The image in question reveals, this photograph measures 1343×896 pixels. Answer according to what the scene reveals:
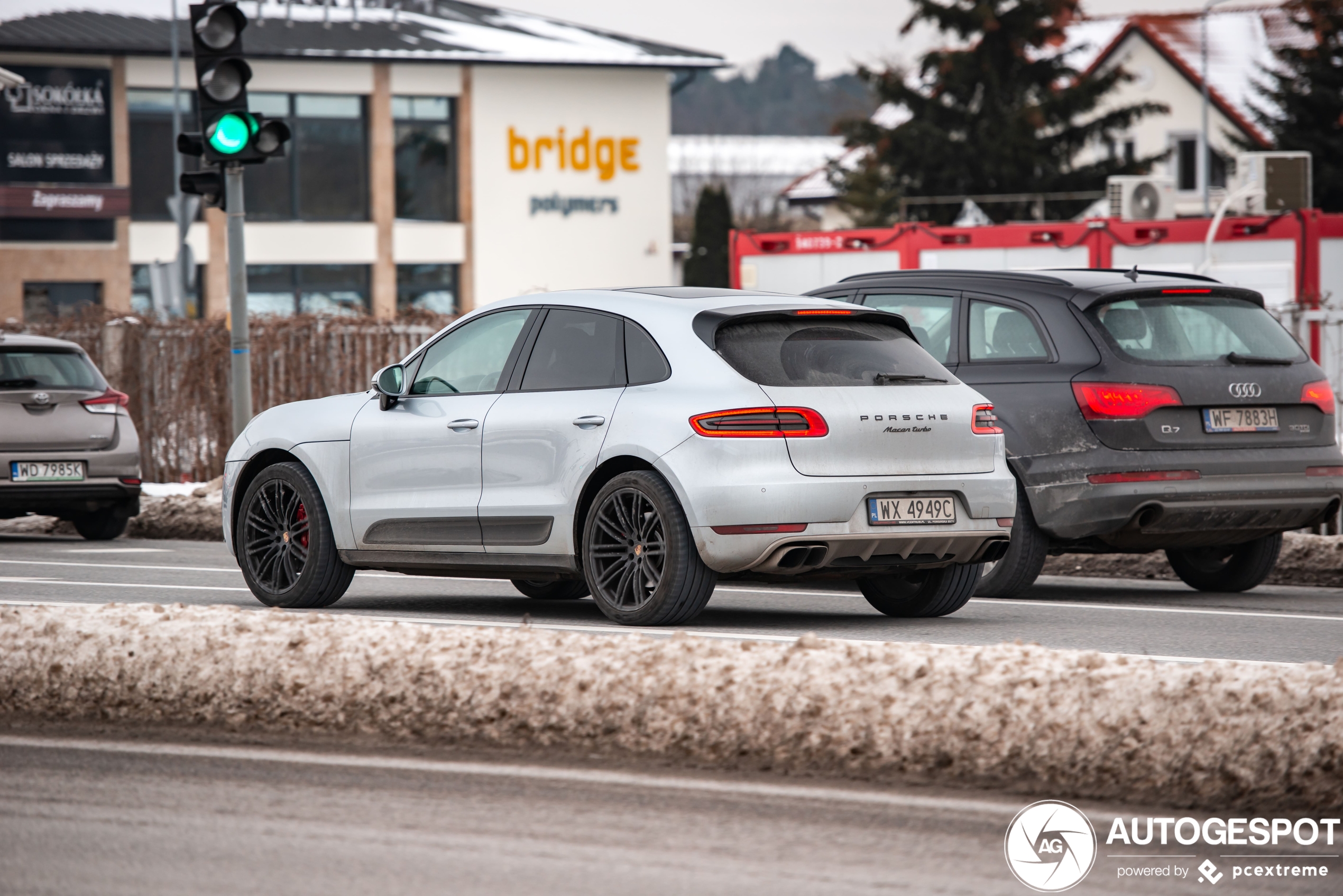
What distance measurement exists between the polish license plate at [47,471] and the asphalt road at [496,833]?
30.9 feet

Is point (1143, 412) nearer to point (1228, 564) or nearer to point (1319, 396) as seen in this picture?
point (1319, 396)

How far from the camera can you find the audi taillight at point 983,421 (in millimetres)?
8891

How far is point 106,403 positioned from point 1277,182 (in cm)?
1385

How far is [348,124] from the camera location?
51750mm

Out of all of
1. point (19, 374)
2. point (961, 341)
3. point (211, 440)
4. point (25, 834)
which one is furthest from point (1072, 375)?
point (211, 440)

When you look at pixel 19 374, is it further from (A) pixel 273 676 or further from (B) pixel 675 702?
(B) pixel 675 702

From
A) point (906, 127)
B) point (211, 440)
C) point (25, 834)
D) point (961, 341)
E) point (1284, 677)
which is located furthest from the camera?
point (906, 127)

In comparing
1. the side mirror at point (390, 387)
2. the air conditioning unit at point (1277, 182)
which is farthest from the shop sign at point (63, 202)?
the side mirror at point (390, 387)

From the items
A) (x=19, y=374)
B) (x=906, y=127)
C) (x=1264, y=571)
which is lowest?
(x=1264, y=571)

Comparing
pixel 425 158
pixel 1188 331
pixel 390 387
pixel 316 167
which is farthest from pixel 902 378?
pixel 425 158

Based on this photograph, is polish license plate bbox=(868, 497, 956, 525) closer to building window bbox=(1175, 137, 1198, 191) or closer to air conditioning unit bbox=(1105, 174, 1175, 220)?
air conditioning unit bbox=(1105, 174, 1175, 220)

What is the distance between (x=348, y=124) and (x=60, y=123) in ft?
24.1

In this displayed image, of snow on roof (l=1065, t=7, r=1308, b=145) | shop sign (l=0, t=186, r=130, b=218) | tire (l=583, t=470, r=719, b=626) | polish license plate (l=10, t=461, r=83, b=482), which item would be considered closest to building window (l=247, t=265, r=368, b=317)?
shop sign (l=0, t=186, r=130, b=218)

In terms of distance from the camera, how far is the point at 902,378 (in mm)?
8820
